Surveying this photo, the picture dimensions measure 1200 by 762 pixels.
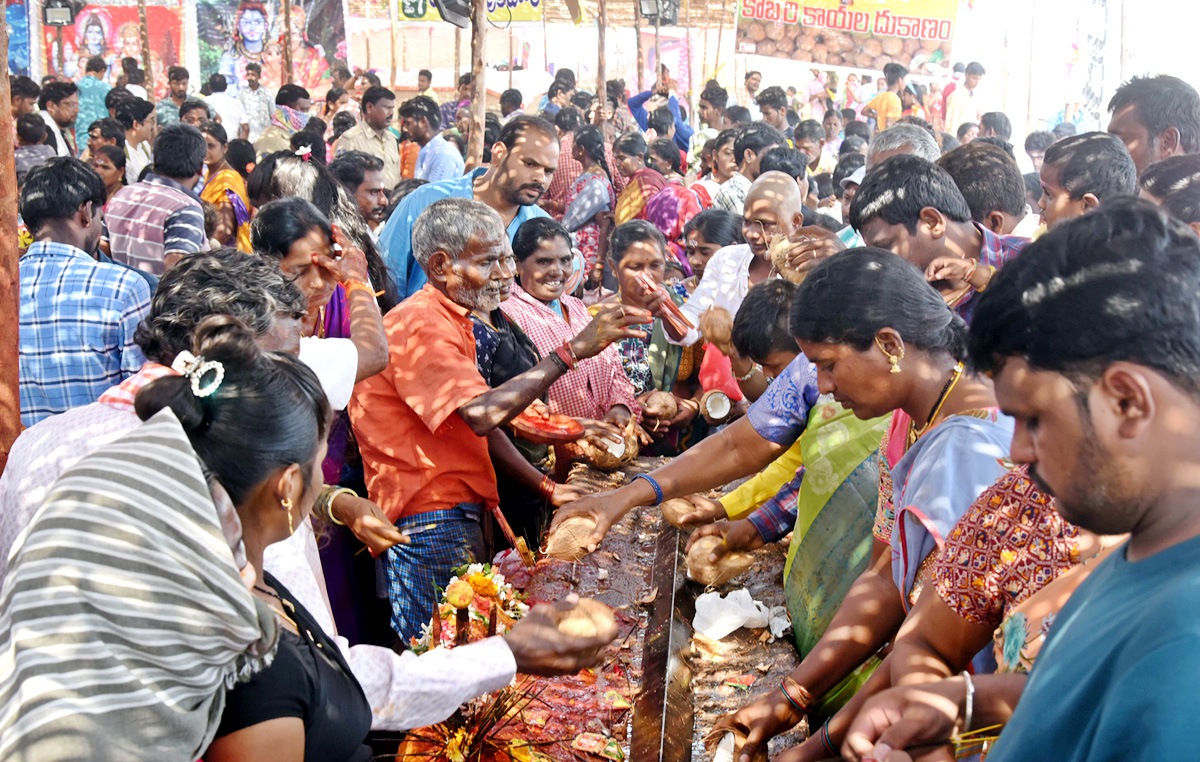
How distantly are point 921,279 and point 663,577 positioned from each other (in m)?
1.31

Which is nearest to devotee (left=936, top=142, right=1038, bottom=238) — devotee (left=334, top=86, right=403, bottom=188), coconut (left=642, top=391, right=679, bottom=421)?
coconut (left=642, top=391, right=679, bottom=421)

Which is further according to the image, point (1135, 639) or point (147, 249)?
point (147, 249)

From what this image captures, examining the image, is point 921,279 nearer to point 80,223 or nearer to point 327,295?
point 327,295

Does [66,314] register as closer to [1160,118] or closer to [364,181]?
[364,181]

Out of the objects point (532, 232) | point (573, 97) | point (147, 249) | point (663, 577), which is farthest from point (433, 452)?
point (573, 97)

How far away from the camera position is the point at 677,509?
306 centimetres

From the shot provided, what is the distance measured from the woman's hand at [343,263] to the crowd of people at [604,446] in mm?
11

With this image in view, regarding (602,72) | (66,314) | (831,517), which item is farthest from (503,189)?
(602,72)

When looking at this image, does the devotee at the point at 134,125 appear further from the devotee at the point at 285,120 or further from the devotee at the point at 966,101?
the devotee at the point at 966,101

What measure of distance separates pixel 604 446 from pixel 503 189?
156cm

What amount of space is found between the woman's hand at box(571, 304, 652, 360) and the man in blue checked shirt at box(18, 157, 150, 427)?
1557 mm

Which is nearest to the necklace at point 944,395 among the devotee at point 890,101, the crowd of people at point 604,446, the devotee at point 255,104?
the crowd of people at point 604,446

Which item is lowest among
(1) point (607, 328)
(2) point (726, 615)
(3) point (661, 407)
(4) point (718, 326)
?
(2) point (726, 615)

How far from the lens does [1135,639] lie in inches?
34.1
